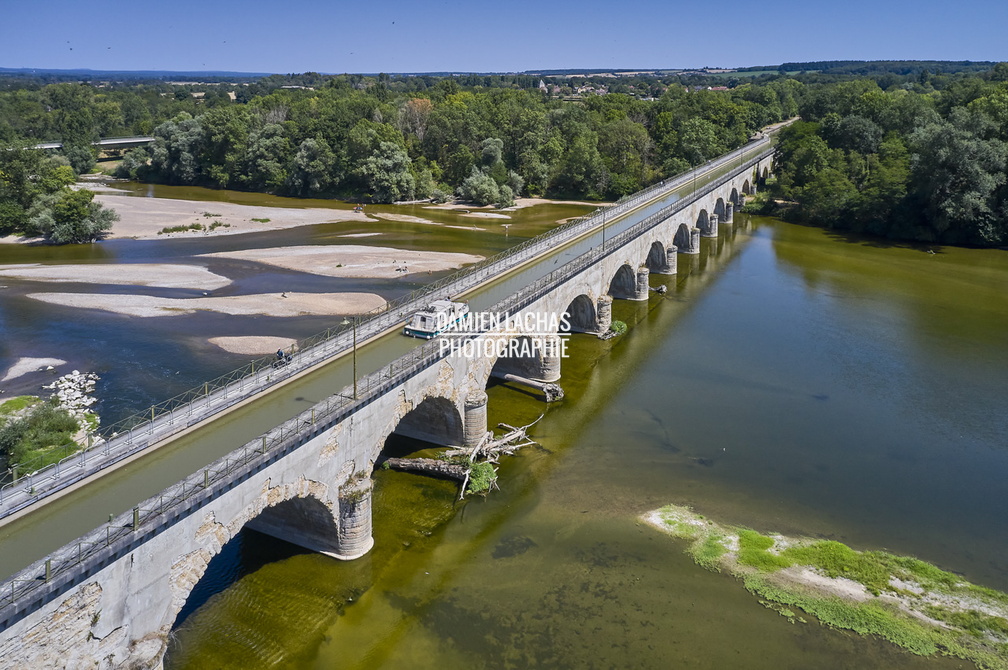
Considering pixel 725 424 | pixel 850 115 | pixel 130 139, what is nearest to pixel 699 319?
pixel 725 424

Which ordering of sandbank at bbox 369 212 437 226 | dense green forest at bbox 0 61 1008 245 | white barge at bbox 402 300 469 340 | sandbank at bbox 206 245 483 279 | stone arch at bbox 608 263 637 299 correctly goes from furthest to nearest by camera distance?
sandbank at bbox 369 212 437 226 → dense green forest at bbox 0 61 1008 245 → sandbank at bbox 206 245 483 279 → stone arch at bbox 608 263 637 299 → white barge at bbox 402 300 469 340

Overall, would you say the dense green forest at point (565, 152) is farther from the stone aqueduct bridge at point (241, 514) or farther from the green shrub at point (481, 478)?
the green shrub at point (481, 478)

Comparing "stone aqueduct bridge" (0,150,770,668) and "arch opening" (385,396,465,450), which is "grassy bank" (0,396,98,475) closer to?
"stone aqueduct bridge" (0,150,770,668)

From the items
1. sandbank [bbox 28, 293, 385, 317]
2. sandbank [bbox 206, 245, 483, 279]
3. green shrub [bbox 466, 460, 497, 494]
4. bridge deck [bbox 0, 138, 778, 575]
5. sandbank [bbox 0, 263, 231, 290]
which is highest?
bridge deck [bbox 0, 138, 778, 575]

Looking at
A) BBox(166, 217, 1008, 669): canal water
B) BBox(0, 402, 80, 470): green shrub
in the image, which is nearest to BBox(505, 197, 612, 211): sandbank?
BBox(166, 217, 1008, 669): canal water

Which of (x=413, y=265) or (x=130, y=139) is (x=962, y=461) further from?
(x=130, y=139)

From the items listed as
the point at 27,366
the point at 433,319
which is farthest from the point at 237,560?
the point at 27,366
